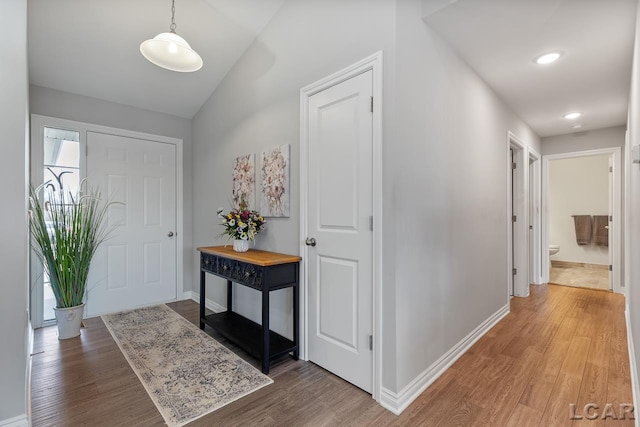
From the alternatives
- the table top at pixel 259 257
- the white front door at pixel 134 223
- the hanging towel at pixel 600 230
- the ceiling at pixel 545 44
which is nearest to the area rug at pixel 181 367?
the white front door at pixel 134 223

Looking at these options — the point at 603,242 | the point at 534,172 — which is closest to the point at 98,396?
the point at 534,172

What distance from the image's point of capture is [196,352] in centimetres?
251

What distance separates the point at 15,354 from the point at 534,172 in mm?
5987

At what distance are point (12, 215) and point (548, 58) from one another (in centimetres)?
379

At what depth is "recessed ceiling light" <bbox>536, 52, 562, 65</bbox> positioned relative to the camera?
7.79 ft

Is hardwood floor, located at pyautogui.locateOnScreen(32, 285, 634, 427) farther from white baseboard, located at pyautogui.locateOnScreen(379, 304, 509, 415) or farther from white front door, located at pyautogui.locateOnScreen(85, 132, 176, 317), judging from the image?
white front door, located at pyautogui.locateOnScreen(85, 132, 176, 317)

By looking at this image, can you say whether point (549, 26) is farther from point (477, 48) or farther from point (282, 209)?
point (282, 209)

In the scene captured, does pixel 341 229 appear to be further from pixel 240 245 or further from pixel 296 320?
pixel 240 245

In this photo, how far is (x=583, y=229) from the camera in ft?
19.3

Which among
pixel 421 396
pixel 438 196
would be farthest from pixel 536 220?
pixel 421 396

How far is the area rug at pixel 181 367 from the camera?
1.85 m

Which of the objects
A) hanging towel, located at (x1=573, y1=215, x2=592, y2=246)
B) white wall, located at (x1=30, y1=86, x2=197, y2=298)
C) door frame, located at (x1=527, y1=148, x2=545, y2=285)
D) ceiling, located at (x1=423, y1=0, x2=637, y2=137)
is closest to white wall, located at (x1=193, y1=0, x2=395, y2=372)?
white wall, located at (x1=30, y1=86, x2=197, y2=298)

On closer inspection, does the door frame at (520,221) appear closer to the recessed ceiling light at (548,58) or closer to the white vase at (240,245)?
the recessed ceiling light at (548,58)

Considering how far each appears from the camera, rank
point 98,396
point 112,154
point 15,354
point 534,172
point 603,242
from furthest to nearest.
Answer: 1. point 603,242
2. point 534,172
3. point 112,154
4. point 98,396
5. point 15,354
